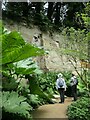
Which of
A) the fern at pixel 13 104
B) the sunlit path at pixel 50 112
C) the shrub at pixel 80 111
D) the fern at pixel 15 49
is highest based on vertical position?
the fern at pixel 15 49

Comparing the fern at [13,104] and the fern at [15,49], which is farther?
the fern at [15,49]

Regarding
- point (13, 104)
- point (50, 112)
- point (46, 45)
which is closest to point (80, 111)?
point (50, 112)

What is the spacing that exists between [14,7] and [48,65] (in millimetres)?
3657

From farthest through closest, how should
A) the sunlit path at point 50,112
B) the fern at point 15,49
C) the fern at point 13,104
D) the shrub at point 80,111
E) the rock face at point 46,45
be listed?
the rock face at point 46,45 → the sunlit path at point 50,112 → the shrub at point 80,111 → the fern at point 15,49 → the fern at point 13,104

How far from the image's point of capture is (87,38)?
7797 mm

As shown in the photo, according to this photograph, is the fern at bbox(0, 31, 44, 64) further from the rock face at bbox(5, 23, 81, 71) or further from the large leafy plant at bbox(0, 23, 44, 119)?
the rock face at bbox(5, 23, 81, 71)

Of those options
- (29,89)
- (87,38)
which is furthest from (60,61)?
(29,89)

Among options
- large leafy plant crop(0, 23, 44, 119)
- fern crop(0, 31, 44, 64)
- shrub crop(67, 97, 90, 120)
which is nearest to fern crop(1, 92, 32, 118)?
large leafy plant crop(0, 23, 44, 119)

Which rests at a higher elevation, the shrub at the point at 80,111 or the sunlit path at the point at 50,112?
the shrub at the point at 80,111

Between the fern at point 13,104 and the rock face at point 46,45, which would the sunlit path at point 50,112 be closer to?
the fern at point 13,104

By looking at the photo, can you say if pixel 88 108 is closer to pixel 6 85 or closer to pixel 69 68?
pixel 6 85

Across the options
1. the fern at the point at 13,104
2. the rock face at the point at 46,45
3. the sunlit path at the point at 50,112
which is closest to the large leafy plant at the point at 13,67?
the fern at the point at 13,104

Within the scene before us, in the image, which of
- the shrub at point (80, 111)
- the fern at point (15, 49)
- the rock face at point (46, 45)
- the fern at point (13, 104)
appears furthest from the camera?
the rock face at point (46, 45)

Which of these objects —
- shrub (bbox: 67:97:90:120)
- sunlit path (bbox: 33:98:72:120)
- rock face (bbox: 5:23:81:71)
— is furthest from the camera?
rock face (bbox: 5:23:81:71)
